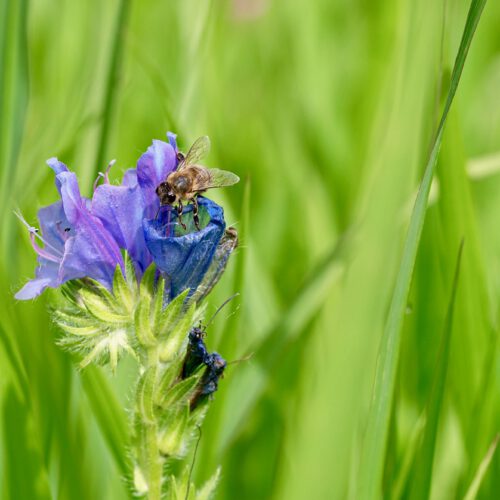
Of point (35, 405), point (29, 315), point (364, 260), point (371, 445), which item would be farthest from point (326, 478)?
point (29, 315)

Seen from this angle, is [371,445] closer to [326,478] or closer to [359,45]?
[326,478]

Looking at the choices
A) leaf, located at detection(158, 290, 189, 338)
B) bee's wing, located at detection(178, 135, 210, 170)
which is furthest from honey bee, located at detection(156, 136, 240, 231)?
leaf, located at detection(158, 290, 189, 338)

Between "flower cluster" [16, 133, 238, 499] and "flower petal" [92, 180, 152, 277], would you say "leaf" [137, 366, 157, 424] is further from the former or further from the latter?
"flower petal" [92, 180, 152, 277]

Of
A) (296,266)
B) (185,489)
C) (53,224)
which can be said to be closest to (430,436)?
(185,489)

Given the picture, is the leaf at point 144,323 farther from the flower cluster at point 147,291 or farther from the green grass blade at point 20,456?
the green grass blade at point 20,456

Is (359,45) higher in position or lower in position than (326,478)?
higher

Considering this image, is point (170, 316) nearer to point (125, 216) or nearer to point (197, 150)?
point (125, 216)
